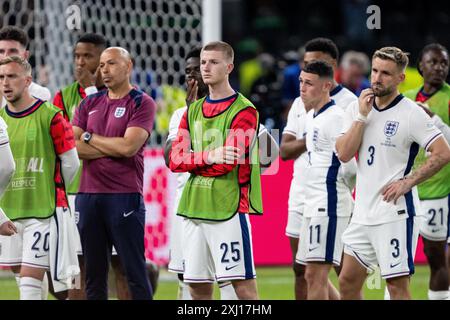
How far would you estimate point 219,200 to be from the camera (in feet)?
25.9

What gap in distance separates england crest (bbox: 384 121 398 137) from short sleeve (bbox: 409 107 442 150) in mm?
Result: 102

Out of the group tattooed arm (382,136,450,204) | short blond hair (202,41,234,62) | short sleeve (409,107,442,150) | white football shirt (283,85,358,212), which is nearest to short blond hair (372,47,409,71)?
short sleeve (409,107,442,150)

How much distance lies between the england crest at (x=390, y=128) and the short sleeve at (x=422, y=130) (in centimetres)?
10

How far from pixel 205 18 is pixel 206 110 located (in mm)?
4498

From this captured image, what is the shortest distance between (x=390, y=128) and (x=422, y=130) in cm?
22

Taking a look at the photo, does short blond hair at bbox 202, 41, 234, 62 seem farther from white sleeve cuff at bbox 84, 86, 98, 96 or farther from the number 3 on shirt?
white sleeve cuff at bbox 84, 86, 98, 96

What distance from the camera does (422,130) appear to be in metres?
7.90

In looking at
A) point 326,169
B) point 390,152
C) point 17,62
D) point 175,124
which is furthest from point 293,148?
point 17,62

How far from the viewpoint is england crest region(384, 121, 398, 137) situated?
7.92 metres

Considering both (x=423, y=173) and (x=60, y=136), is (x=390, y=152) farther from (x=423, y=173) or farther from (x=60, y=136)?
(x=60, y=136)

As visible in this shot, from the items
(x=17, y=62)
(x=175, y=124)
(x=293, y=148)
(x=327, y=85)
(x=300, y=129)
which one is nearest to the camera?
(x=17, y=62)
